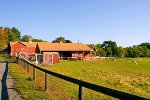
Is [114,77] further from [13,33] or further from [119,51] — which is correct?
[13,33]

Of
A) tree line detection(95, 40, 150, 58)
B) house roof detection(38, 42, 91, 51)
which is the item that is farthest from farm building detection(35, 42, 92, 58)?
tree line detection(95, 40, 150, 58)

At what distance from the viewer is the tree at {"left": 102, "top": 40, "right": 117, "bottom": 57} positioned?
426 ft

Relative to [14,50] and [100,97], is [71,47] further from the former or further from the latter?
[100,97]

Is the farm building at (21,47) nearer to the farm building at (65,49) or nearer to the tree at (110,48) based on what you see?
the farm building at (65,49)

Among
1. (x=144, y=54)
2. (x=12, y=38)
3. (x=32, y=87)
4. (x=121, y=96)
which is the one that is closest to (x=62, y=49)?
(x=32, y=87)

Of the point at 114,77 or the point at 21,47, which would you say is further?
the point at 21,47

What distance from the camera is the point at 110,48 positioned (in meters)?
132

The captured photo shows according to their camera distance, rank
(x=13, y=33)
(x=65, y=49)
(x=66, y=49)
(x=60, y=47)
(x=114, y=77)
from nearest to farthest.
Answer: (x=114, y=77) < (x=65, y=49) < (x=66, y=49) < (x=60, y=47) < (x=13, y=33)

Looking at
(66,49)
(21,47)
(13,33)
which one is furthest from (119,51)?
(66,49)

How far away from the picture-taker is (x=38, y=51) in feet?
213

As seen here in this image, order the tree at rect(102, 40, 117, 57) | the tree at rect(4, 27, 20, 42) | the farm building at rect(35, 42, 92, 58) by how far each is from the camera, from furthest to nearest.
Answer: the tree at rect(4, 27, 20, 42), the tree at rect(102, 40, 117, 57), the farm building at rect(35, 42, 92, 58)

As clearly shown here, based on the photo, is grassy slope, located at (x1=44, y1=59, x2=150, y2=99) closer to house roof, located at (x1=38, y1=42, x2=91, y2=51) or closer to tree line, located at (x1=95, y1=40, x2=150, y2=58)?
house roof, located at (x1=38, y1=42, x2=91, y2=51)

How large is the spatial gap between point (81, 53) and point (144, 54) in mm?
75518

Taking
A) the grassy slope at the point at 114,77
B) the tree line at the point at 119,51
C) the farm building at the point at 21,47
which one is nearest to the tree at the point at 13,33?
the tree line at the point at 119,51
